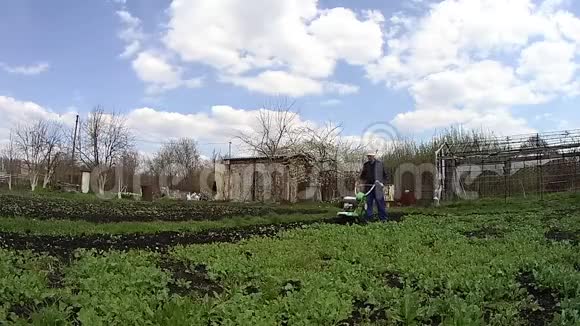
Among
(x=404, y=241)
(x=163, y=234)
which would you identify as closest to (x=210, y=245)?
(x=163, y=234)

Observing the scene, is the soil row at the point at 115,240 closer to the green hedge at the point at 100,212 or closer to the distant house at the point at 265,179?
the green hedge at the point at 100,212

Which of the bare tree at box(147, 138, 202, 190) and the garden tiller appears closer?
the garden tiller

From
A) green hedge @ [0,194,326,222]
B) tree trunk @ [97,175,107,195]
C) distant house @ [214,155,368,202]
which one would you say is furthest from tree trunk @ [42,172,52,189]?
green hedge @ [0,194,326,222]

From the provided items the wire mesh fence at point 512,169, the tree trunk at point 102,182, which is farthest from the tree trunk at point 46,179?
the wire mesh fence at point 512,169

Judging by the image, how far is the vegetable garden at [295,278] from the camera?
173 inches

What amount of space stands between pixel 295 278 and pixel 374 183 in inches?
320

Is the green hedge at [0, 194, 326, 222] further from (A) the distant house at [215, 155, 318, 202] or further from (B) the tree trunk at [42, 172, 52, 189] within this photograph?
(B) the tree trunk at [42, 172, 52, 189]

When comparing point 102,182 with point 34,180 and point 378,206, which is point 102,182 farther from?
point 378,206

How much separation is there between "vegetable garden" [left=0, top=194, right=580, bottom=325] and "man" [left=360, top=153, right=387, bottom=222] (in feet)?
11.0

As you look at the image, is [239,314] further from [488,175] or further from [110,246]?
[488,175]

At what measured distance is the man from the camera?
13.7m

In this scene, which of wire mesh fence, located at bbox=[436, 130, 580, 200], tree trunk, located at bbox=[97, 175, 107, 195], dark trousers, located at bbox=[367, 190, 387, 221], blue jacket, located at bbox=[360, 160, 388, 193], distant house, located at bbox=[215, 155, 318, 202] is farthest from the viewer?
tree trunk, located at bbox=[97, 175, 107, 195]

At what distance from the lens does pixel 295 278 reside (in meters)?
6.02

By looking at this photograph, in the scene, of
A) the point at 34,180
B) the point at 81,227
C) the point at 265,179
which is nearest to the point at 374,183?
the point at 81,227
